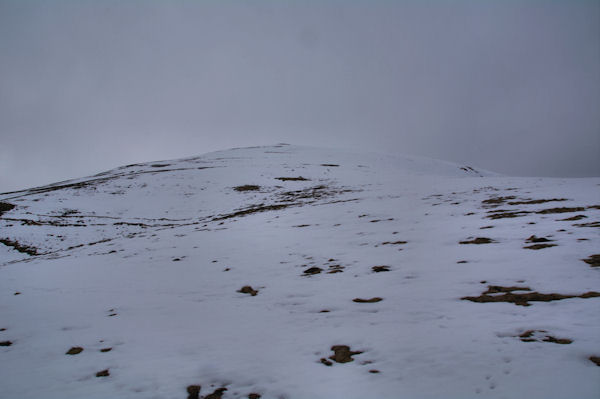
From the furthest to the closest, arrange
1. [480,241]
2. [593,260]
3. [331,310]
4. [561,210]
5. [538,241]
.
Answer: [561,210] → [480,241] → [538,241] → [593,260] → [331,310]

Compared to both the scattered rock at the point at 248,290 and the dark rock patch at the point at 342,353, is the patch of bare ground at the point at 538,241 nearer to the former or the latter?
the dark rock patch at the point at 342,353

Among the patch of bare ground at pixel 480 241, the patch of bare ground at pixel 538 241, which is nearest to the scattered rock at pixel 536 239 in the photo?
the patch of bare ground at pixel 538 241

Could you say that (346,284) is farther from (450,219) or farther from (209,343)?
(450,219)

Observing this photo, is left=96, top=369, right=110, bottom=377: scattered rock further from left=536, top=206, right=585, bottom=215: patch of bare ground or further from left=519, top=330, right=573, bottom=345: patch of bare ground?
left=536, top=206, right=585, bottom=215: patch of bare ground

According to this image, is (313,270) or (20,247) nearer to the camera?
(313,270)

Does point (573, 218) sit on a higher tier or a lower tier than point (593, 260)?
higher

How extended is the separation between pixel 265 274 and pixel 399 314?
4257 mm

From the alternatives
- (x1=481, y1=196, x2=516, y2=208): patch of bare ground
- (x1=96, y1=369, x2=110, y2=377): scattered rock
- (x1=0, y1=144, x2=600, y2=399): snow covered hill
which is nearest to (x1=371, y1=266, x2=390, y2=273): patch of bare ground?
(x1=0, y1=144, x2=600, y2=399): snow covered hill

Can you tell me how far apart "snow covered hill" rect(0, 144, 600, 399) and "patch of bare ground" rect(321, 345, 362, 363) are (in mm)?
20

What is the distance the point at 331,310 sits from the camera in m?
5.97

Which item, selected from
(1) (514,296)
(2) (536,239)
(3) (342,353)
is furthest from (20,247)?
(2) (536,239)

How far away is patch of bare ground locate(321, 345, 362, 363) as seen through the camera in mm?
4367

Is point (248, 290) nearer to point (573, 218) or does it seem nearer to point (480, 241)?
point (480, 241)

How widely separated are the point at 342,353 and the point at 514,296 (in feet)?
11.1
